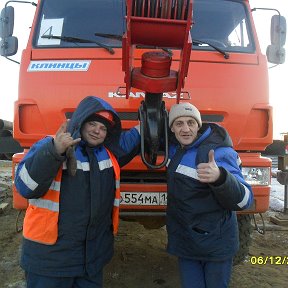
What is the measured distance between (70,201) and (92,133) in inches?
16.5

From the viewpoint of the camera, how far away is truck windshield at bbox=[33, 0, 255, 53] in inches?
134

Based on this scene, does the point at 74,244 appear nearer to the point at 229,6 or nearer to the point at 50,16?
the point at 50,16

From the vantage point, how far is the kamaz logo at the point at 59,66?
3.17m

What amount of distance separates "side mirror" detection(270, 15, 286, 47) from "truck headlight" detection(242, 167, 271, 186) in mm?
1550

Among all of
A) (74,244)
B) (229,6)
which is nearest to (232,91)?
(229,6)

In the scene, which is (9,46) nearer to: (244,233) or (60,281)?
(60,281)

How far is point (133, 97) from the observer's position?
3.11m

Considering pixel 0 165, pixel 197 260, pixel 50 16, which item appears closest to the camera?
pixel 197 260

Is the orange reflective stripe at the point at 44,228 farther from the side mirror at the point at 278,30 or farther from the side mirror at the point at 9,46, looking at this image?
the side mirror at the point at 278,30

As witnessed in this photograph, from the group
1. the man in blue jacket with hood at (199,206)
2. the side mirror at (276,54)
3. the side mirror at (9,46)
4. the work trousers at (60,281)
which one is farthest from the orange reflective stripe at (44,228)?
the side mirror at (276,54)

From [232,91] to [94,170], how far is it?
1502 millimetres

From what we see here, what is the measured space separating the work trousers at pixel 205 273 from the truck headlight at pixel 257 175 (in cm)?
88

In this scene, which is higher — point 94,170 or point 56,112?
point 56,112
